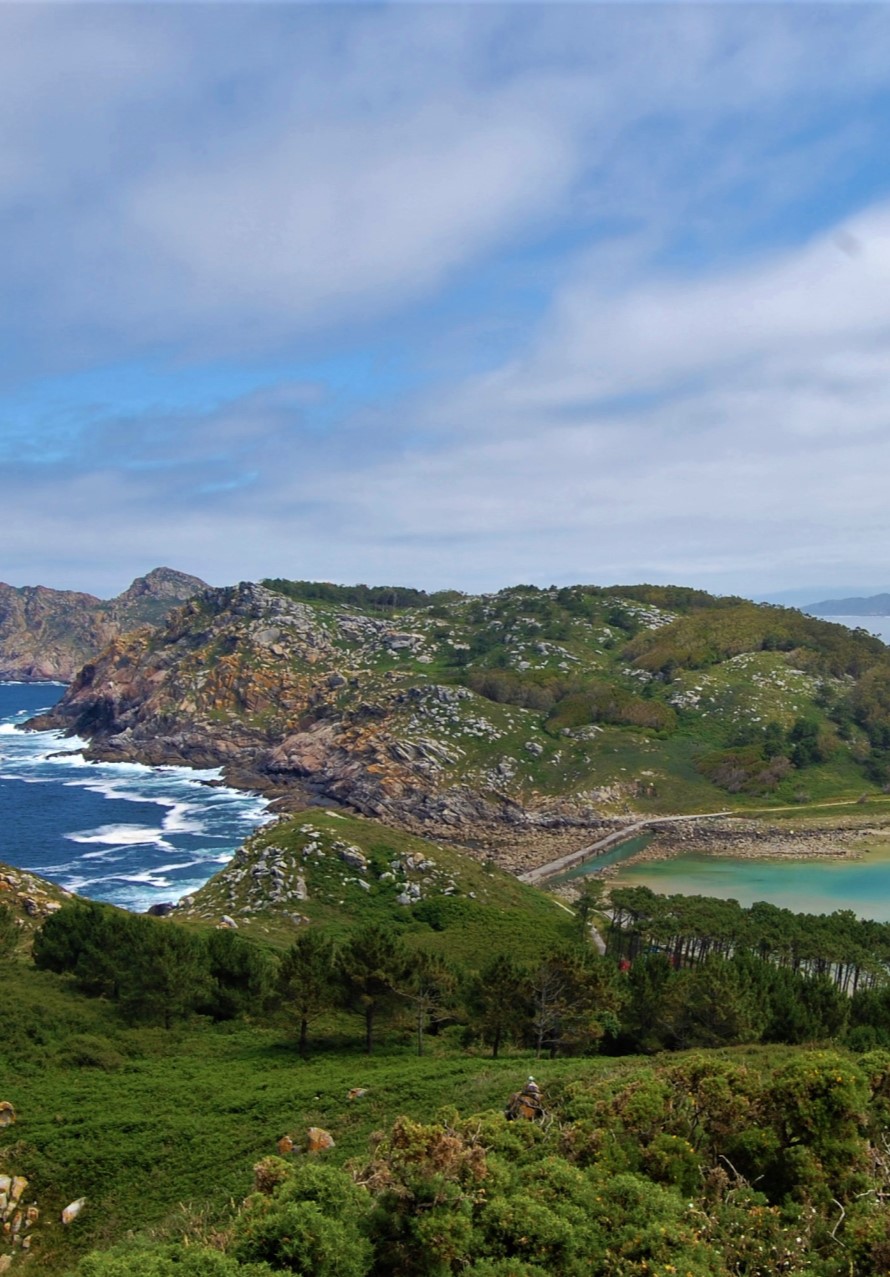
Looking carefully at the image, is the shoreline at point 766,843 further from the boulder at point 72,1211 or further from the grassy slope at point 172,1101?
the boulder at point 72,1211

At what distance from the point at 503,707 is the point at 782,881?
141 ft

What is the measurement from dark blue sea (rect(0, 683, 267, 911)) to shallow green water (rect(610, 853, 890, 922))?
36.1m

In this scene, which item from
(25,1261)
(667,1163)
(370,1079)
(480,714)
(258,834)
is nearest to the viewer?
(667,1163)

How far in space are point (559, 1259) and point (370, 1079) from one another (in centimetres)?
1113

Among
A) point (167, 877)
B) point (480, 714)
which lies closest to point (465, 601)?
point (480, 714)

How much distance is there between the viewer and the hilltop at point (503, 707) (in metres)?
84.3

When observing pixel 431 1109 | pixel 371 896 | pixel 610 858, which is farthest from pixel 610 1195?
pixel 610 858

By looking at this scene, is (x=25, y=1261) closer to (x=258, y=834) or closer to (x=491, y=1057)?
(x=491, y=1057)

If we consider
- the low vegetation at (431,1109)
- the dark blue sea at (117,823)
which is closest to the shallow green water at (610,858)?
the low vegetation at (431,1109)

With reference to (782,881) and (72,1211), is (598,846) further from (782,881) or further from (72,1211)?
(72,1211)

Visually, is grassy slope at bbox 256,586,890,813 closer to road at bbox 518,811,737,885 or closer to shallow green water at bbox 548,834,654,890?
road at bbox 518,811,737,885

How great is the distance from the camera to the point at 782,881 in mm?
62844

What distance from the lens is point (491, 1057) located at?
24516 mm

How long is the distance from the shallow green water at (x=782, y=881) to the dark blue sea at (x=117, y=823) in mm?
36142
